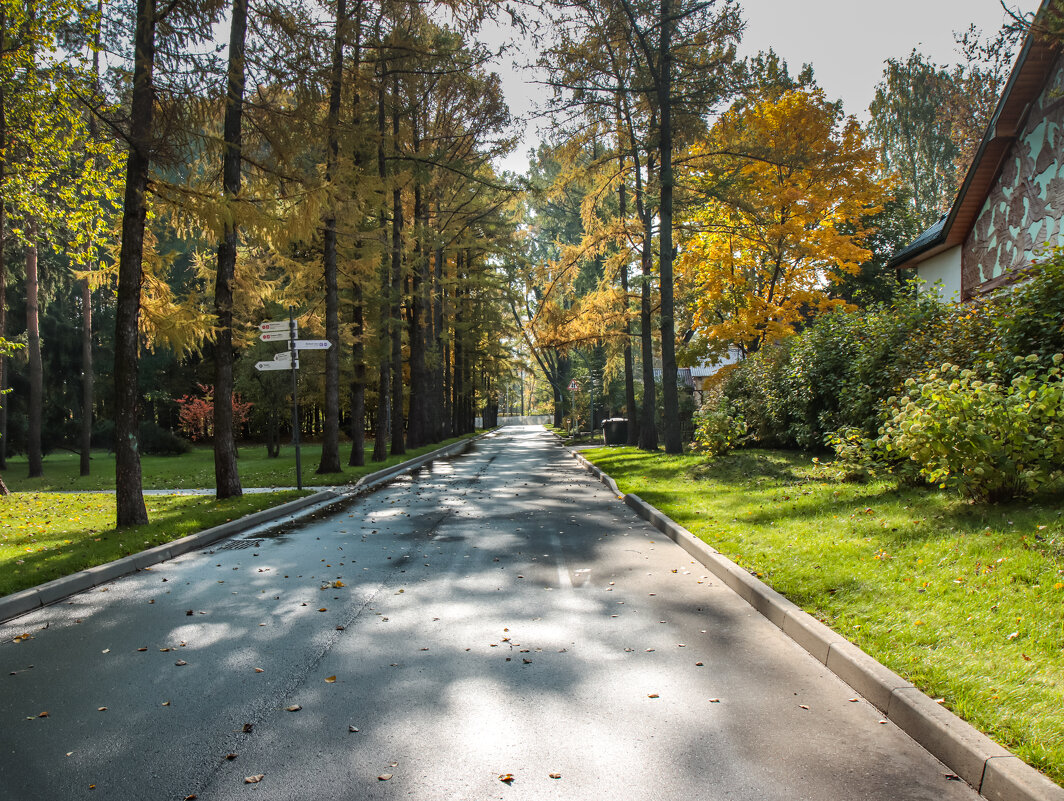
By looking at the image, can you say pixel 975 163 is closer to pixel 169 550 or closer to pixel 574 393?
pixel 169 550

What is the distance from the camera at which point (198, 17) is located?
33.7 ft

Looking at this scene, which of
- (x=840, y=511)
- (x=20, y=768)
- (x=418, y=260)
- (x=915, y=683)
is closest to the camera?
(x=20, y=768)

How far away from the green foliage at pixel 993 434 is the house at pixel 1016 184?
564 centimetres

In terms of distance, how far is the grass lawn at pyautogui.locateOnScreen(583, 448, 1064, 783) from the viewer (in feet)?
11.9

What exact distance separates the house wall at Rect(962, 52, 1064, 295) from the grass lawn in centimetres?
714

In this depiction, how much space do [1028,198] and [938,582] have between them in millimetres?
12772

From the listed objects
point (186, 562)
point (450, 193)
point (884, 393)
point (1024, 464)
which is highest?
point (450, 193)

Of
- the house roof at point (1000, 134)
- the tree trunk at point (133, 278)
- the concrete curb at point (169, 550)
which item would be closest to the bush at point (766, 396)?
the house roof at point (1000, 134)

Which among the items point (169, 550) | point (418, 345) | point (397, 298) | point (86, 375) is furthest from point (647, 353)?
point (86, 375)

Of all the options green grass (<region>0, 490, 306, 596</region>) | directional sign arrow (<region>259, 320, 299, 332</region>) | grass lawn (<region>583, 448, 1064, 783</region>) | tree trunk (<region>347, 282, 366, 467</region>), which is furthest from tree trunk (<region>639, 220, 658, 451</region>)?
grass lawn (<region>583, 448, 1064, 783</region>)

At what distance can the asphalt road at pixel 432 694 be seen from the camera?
3199mm

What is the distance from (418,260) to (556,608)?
1856 centimetres

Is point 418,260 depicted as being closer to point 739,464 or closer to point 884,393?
point 739,464

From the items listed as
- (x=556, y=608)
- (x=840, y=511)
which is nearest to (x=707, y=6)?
(x=840, y=511)
